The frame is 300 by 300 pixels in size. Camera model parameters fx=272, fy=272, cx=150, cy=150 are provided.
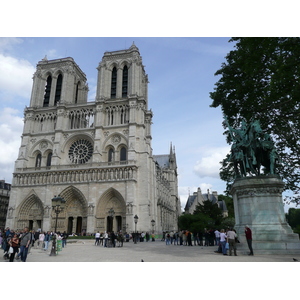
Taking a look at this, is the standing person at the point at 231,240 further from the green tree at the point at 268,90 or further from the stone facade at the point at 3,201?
the stone facade at the point at 3,201

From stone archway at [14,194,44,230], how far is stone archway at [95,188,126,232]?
8332 millimetres

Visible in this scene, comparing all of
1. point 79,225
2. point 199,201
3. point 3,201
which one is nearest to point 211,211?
point 79,225

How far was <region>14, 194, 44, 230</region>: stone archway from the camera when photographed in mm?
36625

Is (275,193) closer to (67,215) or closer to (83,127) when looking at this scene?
(67,215)

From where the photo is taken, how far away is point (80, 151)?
129 ft

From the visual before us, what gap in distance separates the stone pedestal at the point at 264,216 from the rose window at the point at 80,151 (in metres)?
29.2

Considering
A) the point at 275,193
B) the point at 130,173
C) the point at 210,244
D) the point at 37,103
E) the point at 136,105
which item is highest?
the point at 37,103

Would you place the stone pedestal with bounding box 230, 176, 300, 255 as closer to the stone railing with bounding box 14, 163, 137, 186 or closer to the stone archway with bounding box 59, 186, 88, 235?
the stone railing with bounding box 14, 163, 137, 186

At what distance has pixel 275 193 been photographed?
1202 cm

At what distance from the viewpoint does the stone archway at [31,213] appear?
36625 mm

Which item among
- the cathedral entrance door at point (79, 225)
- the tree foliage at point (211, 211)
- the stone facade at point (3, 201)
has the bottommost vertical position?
the cathedral entrance door at point (79, 225)

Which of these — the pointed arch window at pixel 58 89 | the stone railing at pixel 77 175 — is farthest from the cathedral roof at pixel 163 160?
the stone railing at pixel 77 175

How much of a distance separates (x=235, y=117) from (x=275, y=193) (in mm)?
7763

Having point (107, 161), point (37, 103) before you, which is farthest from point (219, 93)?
point (37, 103)
